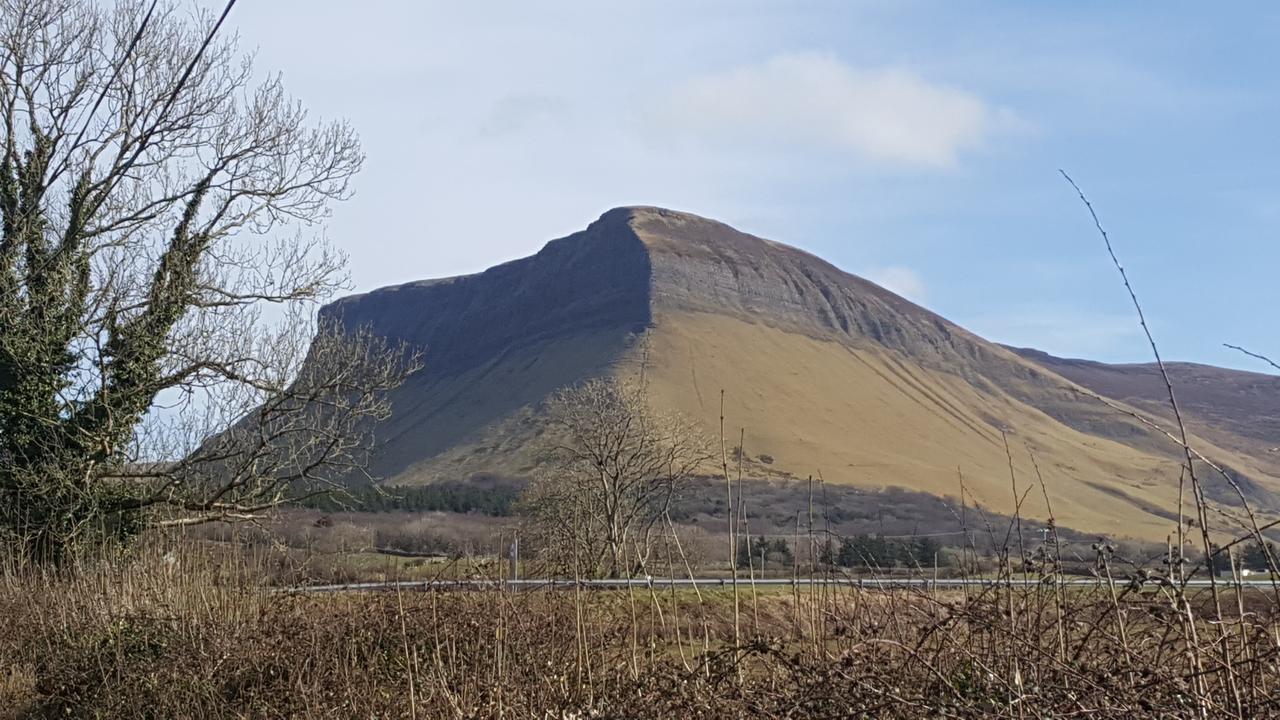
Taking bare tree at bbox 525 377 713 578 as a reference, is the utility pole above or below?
below

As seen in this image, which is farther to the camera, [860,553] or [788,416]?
[788,416]

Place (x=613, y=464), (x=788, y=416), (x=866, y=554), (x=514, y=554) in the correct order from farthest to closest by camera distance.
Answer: (x=788, y=416) < (x=613, y=464) < (x=514, y=554) < (x=866, y=554)

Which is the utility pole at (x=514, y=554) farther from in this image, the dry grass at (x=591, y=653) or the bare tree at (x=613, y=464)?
the bare tree at (x=613, y=464)

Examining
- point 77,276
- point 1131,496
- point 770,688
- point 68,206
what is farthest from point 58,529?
point 1131,496

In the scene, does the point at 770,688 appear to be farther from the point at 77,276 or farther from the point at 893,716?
the point at 77,276


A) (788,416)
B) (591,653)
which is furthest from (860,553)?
(788,416)

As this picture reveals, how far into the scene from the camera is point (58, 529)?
21.3 meters

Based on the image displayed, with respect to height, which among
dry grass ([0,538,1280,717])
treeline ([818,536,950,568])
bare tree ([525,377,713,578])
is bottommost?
dry grass ([0,538,1280,717])

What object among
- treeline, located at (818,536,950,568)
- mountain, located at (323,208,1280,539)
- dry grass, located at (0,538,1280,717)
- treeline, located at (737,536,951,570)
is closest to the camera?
dry grass, located at (0,538,1280,717)

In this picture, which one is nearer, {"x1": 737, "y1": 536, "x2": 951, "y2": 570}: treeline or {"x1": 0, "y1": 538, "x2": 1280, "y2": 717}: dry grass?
{"x1": 0, "y1": 538, "x2": 1280, "y2": 717}: dry grass

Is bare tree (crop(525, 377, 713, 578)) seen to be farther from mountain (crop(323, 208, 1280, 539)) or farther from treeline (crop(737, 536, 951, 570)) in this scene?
mountain (crop(323, 208, 1280, 539))

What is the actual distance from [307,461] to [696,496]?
78.4 metres

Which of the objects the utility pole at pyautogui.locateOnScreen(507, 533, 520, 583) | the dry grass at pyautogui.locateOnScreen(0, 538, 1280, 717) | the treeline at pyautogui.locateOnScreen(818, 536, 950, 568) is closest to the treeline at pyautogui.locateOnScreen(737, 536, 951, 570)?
the treeline at pyautogui.locateOnScreen(818, 536, 950, 568)

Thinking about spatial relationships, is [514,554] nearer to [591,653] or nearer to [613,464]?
[591,653]
